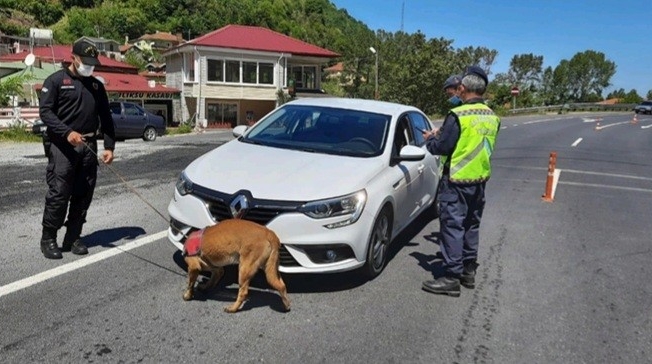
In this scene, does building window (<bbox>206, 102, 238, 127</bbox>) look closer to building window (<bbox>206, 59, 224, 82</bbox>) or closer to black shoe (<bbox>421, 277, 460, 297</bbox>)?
building window (<bbox>206, 59, 224, 82</bbox>)

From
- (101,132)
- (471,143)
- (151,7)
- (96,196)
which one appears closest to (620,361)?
(471,143)

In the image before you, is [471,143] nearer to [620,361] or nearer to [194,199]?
[620,361]

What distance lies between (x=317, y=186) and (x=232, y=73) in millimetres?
36692

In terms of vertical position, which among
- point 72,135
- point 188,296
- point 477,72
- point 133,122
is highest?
point 477,72

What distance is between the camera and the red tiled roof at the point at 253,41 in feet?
127

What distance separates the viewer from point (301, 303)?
4.14 m

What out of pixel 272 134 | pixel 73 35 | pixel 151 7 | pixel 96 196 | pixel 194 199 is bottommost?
pixel 96 196

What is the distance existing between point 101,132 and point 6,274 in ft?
4.83

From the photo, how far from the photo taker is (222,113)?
40.0 meters

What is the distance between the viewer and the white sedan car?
411cm

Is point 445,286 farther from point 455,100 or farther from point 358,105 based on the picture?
point 358,105

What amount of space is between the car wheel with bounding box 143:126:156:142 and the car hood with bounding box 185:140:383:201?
17.5m

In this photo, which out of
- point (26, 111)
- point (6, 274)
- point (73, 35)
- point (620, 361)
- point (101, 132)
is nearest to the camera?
point (620, 361)

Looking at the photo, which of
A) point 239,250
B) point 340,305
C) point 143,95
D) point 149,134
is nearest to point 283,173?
point 239,250
